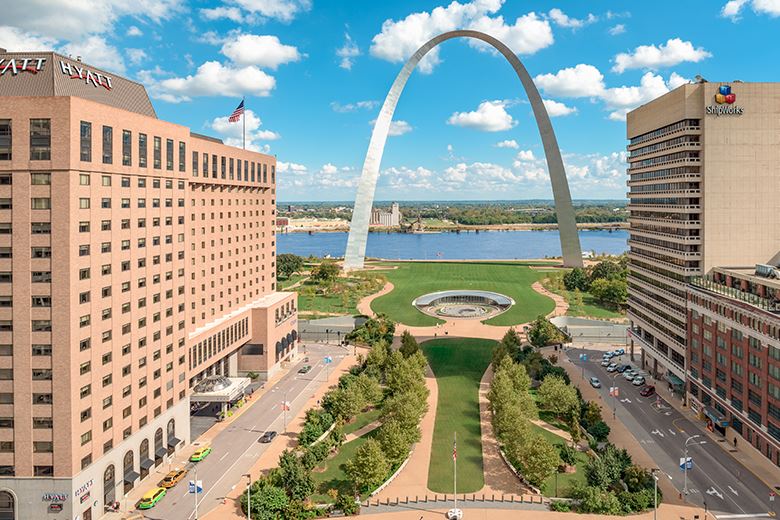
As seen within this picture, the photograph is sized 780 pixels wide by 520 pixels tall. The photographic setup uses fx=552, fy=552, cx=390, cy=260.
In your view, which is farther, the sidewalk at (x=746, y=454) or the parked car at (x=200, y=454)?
→ the parked car at (x=200, y=454)

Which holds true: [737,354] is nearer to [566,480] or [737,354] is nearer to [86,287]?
[566,480]

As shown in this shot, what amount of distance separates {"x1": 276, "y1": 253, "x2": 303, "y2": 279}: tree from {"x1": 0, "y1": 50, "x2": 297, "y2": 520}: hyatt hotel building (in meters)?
83.4

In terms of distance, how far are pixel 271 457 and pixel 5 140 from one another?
26726mm

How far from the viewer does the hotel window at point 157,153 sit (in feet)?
130

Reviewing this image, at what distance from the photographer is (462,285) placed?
376ft

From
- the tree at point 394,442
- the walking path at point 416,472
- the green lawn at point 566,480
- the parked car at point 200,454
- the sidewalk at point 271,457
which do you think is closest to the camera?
the sidewalk at point 271,457

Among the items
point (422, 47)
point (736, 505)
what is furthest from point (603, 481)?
point (422, 47)

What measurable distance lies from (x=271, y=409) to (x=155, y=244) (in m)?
19.5

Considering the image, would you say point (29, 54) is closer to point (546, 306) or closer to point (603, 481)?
point (603, 481)

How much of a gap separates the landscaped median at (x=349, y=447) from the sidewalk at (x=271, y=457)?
1.02 m

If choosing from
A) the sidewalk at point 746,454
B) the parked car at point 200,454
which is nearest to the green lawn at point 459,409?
the parked car at point 200,454

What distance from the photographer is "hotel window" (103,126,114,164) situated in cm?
3412

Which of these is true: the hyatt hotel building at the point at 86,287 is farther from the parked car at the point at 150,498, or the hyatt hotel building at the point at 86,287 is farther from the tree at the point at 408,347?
the tree at the point at 408,347

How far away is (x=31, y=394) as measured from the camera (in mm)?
31312
